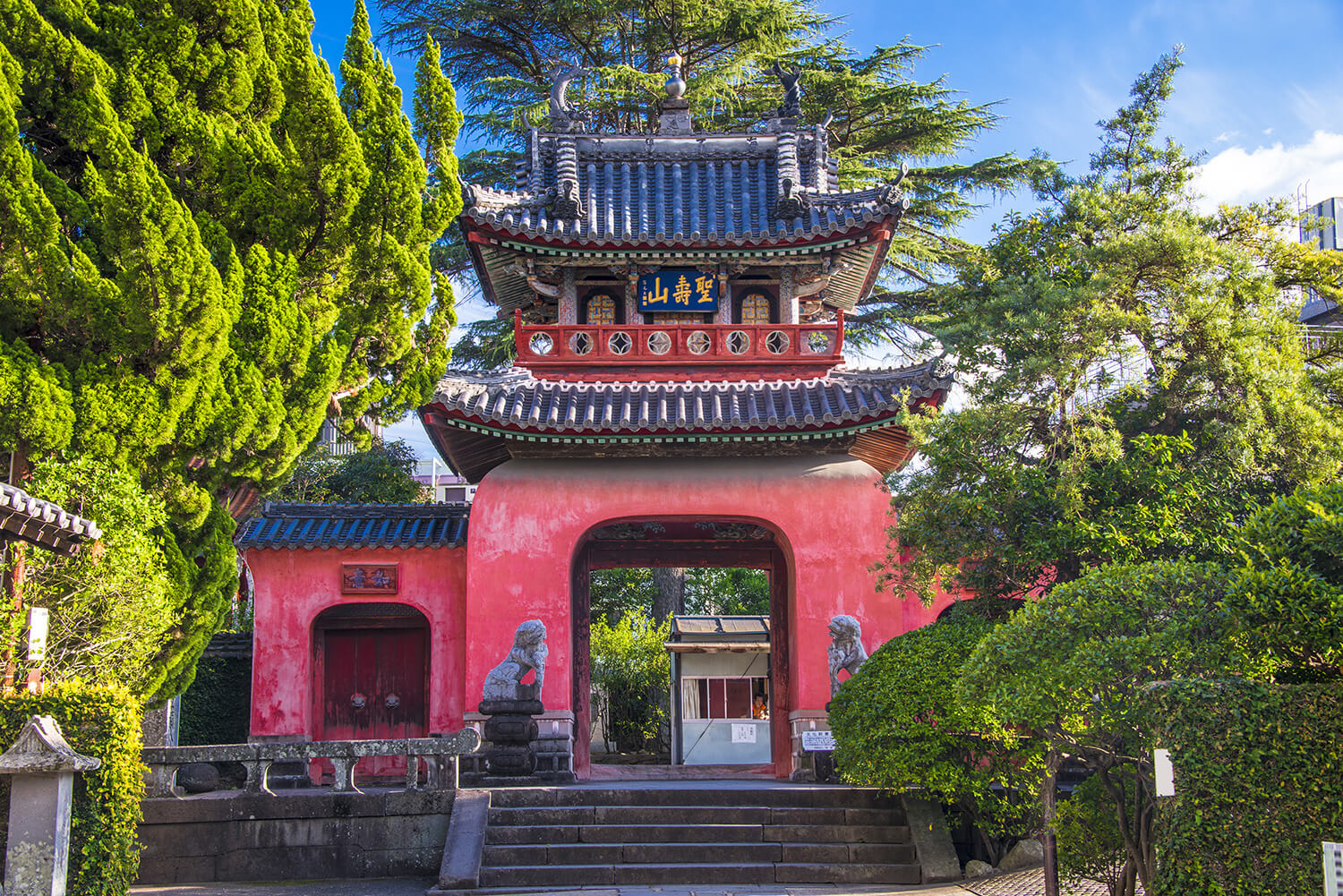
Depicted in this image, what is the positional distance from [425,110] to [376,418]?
3.12 metres

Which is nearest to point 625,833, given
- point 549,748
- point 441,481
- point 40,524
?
point 549,748

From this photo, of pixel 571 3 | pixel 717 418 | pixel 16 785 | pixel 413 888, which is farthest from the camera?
pixel 571 3

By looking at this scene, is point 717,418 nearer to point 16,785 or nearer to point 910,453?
point 910,453

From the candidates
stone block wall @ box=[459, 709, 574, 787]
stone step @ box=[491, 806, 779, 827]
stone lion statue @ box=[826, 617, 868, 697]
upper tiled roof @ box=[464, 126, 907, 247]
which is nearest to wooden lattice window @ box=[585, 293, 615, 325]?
upper tiled roof @ box=[464, 126, 907, 247]

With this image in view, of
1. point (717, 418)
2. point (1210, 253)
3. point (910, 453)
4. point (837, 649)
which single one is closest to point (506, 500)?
point (717, 418)

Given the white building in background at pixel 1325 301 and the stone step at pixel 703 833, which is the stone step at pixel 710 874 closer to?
the stone step at pixel 703 833

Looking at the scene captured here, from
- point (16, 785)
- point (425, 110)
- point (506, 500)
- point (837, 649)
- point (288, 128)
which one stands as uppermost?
point (425, 110)

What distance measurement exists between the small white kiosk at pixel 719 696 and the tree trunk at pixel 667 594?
1633 millimetres

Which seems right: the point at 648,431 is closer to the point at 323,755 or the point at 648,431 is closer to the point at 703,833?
the point at 703,833

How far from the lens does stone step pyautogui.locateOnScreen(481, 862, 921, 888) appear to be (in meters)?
9.43

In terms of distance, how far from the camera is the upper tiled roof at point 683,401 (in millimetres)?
12102

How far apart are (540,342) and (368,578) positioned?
3519 millimetres

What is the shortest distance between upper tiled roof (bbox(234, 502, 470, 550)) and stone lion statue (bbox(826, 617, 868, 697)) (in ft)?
15.2

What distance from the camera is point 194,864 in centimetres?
970
